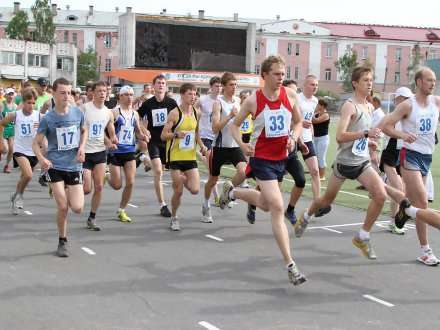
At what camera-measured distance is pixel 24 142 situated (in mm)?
10328

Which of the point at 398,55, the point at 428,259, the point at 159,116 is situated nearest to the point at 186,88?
A: the point at 159,116

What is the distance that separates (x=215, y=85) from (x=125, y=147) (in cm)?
185

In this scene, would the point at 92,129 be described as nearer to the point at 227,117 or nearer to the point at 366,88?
the point at 227,117

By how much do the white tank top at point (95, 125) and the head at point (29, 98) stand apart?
6.28 ft

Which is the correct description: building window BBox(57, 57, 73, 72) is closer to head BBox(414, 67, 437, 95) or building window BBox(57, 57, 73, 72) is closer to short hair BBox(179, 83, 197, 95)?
short hair BBox(179, 83, 197, 95)

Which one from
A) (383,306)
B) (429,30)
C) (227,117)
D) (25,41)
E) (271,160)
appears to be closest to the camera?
(383,306)

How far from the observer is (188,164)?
29.5 ft

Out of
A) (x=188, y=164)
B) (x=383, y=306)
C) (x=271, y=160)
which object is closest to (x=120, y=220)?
(x=188, y=164)

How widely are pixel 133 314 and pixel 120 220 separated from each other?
14.0ft

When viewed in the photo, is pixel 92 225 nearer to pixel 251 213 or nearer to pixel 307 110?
pixel 251 213

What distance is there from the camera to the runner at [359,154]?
679 cm

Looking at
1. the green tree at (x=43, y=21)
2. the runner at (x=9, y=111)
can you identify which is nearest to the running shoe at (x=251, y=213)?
the runner at (x=9, y=111)

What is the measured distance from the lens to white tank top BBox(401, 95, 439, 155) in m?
6.95

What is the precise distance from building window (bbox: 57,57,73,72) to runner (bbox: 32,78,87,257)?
81.3 metres
